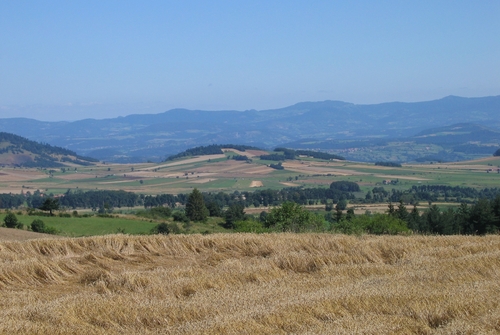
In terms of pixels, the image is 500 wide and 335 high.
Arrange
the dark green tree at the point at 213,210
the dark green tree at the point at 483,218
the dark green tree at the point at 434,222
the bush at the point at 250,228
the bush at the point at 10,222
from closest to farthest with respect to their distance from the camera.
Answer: the bush at the point at 250,228 → the bush at the point at 10,222 → the dark green tree at the point at 483,218 → the dark green tree at the point at 434,222 → the dark green tree at the point at 213,210

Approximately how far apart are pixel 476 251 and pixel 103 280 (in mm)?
9362

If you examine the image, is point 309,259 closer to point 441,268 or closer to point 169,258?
point 441,268

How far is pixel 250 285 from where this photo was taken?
35.0 ft

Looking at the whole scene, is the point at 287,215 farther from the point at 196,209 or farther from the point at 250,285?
the point at 250,285

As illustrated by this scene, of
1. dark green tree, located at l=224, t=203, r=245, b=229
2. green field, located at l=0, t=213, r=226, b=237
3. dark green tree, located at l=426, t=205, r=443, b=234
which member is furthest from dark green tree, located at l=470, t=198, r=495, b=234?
dark green tree, located at l=224, t=203, r=245, b=229

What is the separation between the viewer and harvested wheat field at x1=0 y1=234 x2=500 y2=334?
7855 millimetres

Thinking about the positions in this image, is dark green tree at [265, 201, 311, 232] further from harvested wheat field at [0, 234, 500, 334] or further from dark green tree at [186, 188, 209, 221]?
dark green tree at [186, 188, 209, 221]

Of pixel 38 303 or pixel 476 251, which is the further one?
pixel 476 251

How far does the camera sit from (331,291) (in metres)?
9.60

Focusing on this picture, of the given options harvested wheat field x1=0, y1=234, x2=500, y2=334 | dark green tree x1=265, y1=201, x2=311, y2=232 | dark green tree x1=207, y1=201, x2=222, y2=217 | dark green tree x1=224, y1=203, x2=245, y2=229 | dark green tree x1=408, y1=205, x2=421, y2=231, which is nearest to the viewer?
harvested wheat field x1=0, y1=234, x2=500, y2=334

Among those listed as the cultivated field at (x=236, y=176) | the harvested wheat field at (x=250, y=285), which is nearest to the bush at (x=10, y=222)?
the harvested wheat field at (x=250, y=285)

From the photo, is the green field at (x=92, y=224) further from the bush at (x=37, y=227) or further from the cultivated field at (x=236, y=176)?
the cultivated field at (x=236, y=176)

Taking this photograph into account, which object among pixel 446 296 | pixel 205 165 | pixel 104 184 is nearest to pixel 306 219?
pixel 446 296

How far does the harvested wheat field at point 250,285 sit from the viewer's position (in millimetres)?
7855
